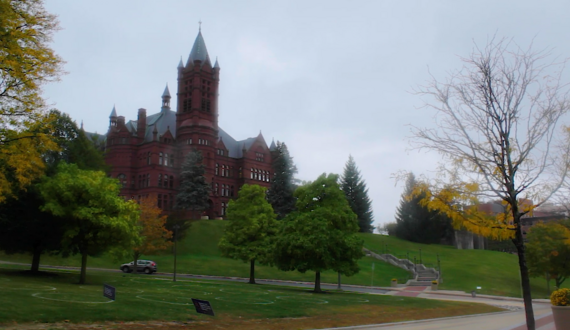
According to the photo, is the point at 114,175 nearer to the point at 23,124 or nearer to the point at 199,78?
the point at 199,78

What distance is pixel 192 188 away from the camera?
7250 cm

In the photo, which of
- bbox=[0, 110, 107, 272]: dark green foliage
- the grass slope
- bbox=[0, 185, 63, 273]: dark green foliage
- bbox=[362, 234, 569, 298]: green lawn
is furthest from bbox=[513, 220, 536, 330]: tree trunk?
bbox=[362, 234, 569, 298]: green lawn

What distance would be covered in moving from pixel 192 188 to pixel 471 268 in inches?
1660

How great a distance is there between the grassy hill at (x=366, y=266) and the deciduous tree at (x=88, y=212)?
19861mm

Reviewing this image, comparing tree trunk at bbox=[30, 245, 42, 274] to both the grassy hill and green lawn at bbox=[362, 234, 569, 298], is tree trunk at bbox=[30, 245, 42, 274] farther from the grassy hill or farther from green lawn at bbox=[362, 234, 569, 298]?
green lawn at bbox=[362, 234, 569, 298]

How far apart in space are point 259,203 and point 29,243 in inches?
742

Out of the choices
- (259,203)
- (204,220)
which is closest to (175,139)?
(204,220)

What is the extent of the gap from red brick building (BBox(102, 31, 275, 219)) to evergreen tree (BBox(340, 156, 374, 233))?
18.6 m

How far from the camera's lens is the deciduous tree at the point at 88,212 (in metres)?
27.1

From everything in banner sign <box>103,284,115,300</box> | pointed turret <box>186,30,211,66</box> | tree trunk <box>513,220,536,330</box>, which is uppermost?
pointed turret <box>186,30,211,66</box>

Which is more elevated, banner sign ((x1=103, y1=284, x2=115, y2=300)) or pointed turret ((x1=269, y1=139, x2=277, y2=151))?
pointed turret ((x1=269, y1=139, x2=277, y2=151))

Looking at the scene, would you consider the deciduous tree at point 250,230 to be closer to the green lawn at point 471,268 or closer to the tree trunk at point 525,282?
the green lawn at point 471,268

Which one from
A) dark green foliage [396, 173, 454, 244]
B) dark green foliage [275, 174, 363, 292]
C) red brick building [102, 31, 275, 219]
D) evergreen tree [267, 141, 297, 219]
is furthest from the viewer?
dark green foliage [396, 173, 454, 244]

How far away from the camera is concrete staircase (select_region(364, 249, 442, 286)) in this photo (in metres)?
50.7
